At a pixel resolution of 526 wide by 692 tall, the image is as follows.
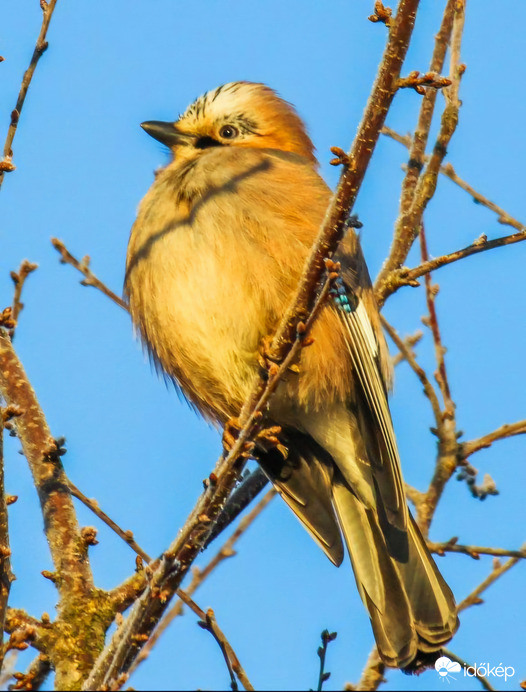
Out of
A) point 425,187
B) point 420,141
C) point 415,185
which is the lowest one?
point 425,187

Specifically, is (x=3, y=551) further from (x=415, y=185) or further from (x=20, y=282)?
(x=415, y=185)

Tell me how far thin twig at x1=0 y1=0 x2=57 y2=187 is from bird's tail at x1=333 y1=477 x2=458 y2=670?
110 inches

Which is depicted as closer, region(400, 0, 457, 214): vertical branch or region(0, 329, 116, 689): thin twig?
region(0, 329, 116, 689): thin twig

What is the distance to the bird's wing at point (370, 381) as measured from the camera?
4.92m

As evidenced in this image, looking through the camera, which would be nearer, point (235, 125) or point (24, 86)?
point (24, 86)

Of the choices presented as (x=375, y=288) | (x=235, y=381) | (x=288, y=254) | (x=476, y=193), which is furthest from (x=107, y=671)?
(x=476, y=193)

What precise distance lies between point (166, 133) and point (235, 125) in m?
0.48

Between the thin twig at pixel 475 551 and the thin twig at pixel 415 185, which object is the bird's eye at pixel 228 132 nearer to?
the thin twig at pixel 415 185

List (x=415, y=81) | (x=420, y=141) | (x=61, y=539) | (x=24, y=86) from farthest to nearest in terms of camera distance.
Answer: (x=420, y=141) → (x=61, y=539) → (x=24, y=86) → (x=415, y=81)

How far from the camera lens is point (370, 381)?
501 centimetres

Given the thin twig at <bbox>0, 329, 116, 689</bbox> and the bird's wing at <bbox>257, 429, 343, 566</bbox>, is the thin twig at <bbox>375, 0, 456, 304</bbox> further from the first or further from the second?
the thin twig at <bbox>0, 329, 116, 689</bbox>

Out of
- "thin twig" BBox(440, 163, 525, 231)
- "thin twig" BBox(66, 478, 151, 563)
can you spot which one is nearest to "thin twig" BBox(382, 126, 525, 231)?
"thin twig" BBox(440, 163, 525, 231)

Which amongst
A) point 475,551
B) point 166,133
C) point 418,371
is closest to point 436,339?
point 418,371

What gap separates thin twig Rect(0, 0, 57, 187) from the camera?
328 centimetres
